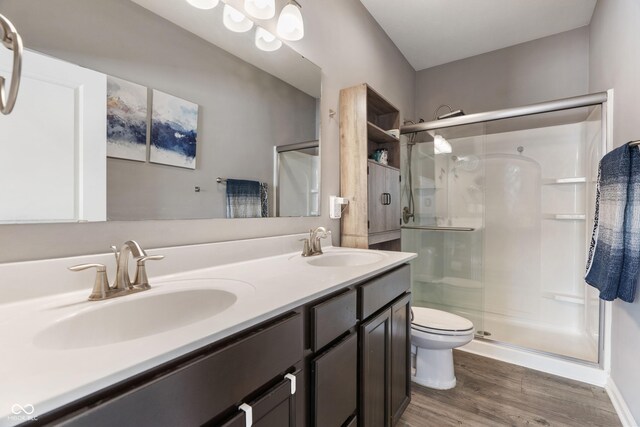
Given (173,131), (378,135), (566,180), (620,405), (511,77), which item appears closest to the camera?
(173,131)

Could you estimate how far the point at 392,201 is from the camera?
216 cm

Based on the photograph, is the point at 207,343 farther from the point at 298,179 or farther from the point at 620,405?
the point at 620,405

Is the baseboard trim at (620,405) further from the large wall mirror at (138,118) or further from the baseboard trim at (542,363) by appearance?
the large wall mirror at (138,118)

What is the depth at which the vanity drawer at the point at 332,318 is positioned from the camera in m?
0.85

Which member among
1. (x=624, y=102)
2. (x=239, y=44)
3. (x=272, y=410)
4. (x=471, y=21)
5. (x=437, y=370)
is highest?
(x=471, y=21)

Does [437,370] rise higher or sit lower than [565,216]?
lower

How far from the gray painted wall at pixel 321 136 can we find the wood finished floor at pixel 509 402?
1081 mm

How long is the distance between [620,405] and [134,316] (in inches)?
93.4

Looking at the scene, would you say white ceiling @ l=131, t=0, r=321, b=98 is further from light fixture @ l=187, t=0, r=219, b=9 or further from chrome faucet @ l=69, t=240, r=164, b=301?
chrome faucet @ l=69, t=240, r=164, b=301

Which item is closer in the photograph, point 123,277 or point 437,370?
point 123,277

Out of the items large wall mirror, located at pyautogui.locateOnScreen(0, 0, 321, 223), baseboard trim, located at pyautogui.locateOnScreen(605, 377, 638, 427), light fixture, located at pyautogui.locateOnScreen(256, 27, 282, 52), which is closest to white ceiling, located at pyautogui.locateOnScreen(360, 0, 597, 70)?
light fixture, located at pyautogui.locateOnScreen(256, 27, 282, 52)

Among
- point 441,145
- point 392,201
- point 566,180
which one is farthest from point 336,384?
point 566,180

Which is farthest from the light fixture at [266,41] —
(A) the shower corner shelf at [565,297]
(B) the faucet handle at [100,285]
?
(A) the shower corner shelf at [565,297]

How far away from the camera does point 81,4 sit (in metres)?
0.85
